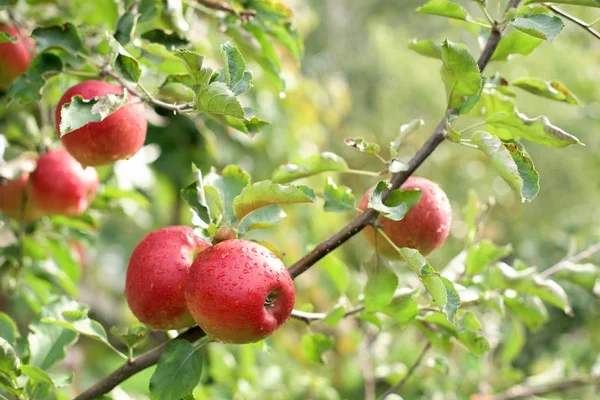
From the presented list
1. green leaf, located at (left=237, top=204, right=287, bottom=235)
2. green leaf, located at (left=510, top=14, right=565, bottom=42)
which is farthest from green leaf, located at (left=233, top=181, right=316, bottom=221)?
green leaf, located at (left=510, top=14, right=565, bottom=42)

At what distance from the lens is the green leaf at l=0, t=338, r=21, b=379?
63cm

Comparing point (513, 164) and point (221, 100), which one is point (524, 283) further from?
point (221, 100)

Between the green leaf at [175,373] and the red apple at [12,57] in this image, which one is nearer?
the green leaf at [175,373]

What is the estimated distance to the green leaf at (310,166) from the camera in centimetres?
75

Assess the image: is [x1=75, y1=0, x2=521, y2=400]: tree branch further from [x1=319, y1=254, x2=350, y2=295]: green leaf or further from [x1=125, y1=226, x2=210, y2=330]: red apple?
[x1=319, y1=254, x2=350, y2=295]: green leaf

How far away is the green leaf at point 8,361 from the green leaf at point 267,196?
0.26 m

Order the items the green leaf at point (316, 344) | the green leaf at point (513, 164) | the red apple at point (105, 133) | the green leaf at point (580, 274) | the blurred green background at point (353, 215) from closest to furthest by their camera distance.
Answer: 1. the green leaf at point (513, 164)
2. the red apple at point (105, 133)
3. the green leaf at point (316, 344)
4. the green leaf at point (580, 274)
5. the blurred green background at point (353, 215)

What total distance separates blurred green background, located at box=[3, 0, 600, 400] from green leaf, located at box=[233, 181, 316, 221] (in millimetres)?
116

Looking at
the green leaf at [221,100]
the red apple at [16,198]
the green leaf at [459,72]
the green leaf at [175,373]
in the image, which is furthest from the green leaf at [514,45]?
the red apple at [16,198]

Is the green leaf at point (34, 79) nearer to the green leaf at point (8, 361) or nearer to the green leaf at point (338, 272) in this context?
the green leaf at point (8, 361)

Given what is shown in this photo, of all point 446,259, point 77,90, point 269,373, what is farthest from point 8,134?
point 446,259

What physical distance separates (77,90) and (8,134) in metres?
0.42

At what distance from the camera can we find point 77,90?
0.71m

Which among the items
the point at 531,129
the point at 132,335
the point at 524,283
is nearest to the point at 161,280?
the point at 132,335
